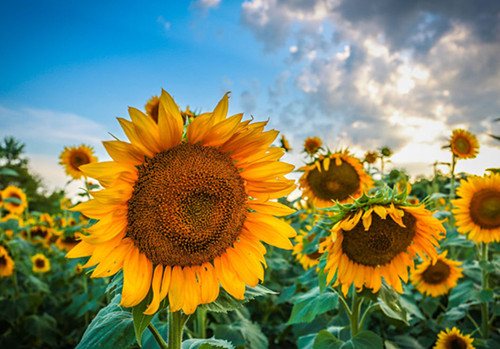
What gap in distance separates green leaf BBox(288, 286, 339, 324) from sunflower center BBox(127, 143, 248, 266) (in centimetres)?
141

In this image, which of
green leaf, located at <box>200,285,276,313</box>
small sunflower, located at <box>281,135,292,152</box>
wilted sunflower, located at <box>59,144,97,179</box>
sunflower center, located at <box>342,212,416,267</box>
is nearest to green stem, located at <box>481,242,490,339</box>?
sunflower center, located at <box>342,212,416,267</box>

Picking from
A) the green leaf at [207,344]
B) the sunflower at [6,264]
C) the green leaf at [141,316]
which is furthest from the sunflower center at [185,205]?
the sunflower at [6,264]

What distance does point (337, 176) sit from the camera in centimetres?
394

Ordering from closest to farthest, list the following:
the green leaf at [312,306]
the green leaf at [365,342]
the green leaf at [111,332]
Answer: the green leaf at [111,332]
the green leaf at [365,342]
the green leaf at [312,306]

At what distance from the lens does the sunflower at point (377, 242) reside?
2.17m

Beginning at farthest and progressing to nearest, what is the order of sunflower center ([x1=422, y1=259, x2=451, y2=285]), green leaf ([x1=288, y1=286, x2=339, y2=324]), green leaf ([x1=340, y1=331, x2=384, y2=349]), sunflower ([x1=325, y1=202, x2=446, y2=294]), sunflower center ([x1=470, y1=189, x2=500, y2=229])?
sunflower center ([x1=422, y1=259, x2=451, y2=285]) < sunflower center ([x1=470, y1=189, x2=500, y2=229]) < green leaf ([x1=288, y1=286, x2=339, y2=324]) < green leaf ([x1=340, y1=331, x2=384, y2=349]) < sunflower ([x1=325, y1=202, x2=446, y2=294])

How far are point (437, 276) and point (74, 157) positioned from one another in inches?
218

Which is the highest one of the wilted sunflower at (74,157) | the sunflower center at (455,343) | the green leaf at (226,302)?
the wilted sunflower at (74,157)

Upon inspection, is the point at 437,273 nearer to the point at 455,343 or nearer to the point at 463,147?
the point at 455,343

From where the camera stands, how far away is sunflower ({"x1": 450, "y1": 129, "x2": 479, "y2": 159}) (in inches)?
224

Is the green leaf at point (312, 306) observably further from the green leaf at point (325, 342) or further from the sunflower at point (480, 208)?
the sunflower at point (480, 208)

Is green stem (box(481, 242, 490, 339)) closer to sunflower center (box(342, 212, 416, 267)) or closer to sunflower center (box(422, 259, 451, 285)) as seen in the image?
sunflower center (box(422, 259, 451, 285))

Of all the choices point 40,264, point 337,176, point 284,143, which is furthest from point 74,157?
point 337,176

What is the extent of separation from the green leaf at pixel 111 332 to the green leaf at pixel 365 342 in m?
1.59
